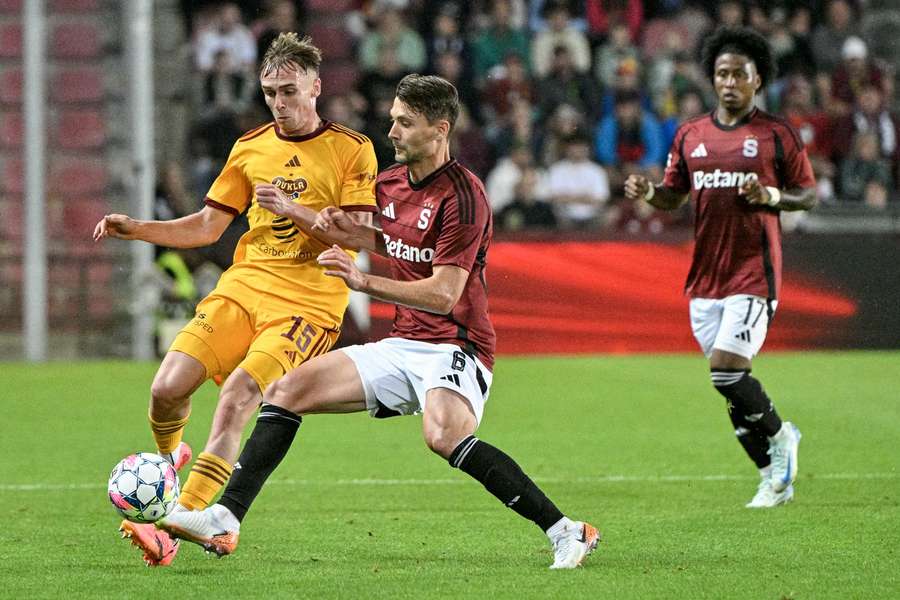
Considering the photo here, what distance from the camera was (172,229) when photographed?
22.4 feet

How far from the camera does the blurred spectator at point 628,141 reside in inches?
Answer: 695

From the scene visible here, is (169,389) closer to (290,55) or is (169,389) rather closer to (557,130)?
(290,55)

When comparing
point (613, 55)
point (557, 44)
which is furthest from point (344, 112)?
point (613, 55)

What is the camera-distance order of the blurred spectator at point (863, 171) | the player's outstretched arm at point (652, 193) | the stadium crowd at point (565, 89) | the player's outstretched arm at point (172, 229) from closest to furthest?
the player's outstretched arm at point (172, 229), the player's outstretched arm at point (652, 193), the stadium crowd at point (565, 89), the blurred spectator at point (863, 171)

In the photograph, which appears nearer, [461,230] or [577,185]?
[461,230]

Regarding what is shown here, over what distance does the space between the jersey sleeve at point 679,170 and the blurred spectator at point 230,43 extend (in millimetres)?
10354

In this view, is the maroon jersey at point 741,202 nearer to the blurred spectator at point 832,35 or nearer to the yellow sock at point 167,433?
the yellow sock at point 167,433

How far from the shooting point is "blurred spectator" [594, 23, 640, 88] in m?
18.4

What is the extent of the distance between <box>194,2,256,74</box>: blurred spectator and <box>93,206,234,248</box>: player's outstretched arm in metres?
11.0

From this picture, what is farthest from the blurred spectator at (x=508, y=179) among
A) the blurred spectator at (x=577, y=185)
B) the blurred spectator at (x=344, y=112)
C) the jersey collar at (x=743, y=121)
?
the jersey collar at (x=743, y=121)

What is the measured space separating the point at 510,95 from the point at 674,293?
361 centimetres

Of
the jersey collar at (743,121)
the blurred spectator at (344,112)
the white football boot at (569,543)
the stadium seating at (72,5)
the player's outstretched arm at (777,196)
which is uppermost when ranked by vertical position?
the jersey collar at (743,121)

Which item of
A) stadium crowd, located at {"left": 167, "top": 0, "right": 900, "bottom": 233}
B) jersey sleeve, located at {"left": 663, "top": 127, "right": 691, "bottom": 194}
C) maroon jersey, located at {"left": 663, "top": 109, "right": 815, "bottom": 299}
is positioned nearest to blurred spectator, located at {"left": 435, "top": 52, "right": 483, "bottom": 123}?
stadium crowd, located at {"left": 167, "top": 0, "right": 900, "bottom": 233}

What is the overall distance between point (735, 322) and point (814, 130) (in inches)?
430
